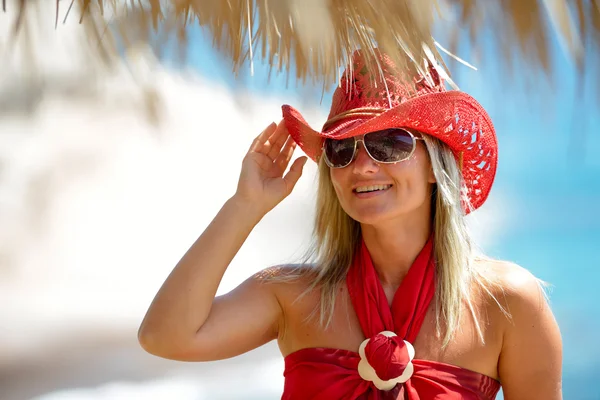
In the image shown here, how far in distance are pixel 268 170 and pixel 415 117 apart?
46 centimetres

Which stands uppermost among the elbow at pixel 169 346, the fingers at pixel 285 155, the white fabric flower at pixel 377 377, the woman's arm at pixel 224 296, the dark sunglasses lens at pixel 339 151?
the fingers at pixel 285 155

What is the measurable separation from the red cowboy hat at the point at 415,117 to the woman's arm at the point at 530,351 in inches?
→ 14.5

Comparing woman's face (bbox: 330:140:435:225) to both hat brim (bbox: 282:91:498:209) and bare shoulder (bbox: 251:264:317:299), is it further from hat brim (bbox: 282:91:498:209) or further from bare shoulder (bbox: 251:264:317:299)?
bare shoulder (bbox: 251:264:317:299)

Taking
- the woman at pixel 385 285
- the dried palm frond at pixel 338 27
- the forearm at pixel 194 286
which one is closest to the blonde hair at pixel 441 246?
the woman at pixel 385 285

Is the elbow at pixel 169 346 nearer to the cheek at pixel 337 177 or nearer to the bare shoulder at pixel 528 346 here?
the cheek at pixel 337 177

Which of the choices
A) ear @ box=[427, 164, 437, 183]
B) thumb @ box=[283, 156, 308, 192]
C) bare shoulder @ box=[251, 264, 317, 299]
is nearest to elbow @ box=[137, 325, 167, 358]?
bare shoulder @ box=[251, 264, 317, 299]

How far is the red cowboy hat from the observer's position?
1.82 m

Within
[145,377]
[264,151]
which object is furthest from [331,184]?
[145,377]

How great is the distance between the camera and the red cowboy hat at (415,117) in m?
1.82

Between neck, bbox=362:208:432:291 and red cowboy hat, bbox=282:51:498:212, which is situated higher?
red cowboy hat, bbox=282:51:498:212

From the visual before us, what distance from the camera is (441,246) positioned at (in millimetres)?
2002

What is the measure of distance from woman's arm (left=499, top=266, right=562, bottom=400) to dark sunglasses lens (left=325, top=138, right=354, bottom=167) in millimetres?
551

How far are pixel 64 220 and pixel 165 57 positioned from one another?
1654 millimetres

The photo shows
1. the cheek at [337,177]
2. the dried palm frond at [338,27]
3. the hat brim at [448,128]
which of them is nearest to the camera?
the dried palm frond at [338,27]
